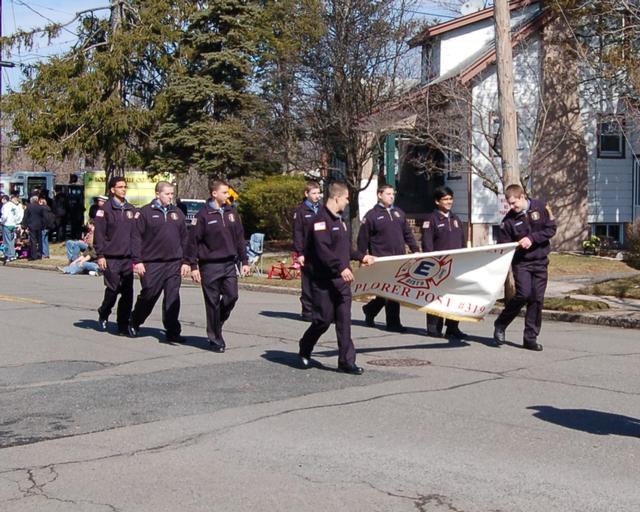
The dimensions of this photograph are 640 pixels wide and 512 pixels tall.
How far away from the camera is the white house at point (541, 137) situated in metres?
26.3

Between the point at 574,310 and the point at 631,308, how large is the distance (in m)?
1.08

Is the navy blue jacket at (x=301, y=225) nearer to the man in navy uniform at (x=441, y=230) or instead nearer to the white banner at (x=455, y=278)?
the man in navy uniform at (x=441, y=230)

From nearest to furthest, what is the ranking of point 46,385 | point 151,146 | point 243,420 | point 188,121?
point 243,420
point 46,385
point 188,121
point 151,146

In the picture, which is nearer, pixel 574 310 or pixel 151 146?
pixel 574 310

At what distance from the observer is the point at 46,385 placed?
9.39m

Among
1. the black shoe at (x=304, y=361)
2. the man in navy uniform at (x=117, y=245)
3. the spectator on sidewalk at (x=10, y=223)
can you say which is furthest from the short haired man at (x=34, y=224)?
the black shoe at (x=304, y=361)

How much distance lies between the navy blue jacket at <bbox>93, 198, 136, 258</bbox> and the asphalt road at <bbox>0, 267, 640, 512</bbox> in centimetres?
113

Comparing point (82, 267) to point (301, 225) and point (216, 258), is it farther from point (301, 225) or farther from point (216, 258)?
point (216, 258)

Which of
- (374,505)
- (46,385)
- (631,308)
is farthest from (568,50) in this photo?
(374,505)

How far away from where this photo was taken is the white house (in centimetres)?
2633

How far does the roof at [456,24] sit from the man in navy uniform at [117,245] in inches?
585

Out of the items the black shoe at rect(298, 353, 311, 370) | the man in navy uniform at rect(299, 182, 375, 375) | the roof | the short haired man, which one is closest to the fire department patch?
the man in navy uniform at rect(299, 182, 375, 375)

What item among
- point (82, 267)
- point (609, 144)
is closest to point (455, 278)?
point (82, 267)

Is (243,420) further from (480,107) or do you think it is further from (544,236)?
(480,107)
